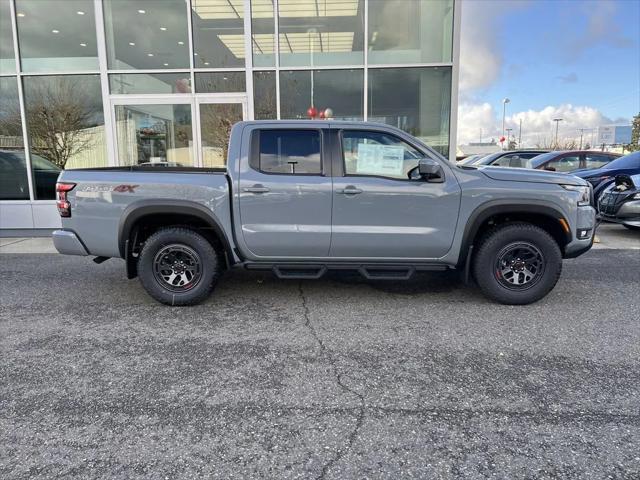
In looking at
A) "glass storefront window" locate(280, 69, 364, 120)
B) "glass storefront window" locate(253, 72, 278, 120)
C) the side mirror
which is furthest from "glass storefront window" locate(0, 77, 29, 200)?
the side mirror

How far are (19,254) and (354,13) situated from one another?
26.6 feet

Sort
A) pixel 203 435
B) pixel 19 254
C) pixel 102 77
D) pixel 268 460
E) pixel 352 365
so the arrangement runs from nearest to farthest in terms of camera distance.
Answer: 1. pixel 268 460
2. pixel 203 435
3. pixel 352 365
4. pixel 19 254
5. pixel 102 77

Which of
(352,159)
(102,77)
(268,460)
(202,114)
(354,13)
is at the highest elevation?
(354,13)

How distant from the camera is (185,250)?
472cm

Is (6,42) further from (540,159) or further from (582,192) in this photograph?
(540,159)

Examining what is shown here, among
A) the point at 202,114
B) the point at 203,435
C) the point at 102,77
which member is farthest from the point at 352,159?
the point at 102,77

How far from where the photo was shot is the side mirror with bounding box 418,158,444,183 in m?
4.38

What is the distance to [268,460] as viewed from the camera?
Answer: 94.8 inches

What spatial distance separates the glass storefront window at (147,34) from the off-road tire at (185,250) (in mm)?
6603

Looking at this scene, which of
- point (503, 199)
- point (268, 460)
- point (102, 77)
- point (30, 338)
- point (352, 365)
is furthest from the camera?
point (102, 77)

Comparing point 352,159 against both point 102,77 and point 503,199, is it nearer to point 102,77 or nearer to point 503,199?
point 503,199

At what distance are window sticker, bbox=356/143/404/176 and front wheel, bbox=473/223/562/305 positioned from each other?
1.20 meters

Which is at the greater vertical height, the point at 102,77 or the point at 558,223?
the point at 102,77

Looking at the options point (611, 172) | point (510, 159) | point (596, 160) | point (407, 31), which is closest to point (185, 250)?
point (407, 31)
